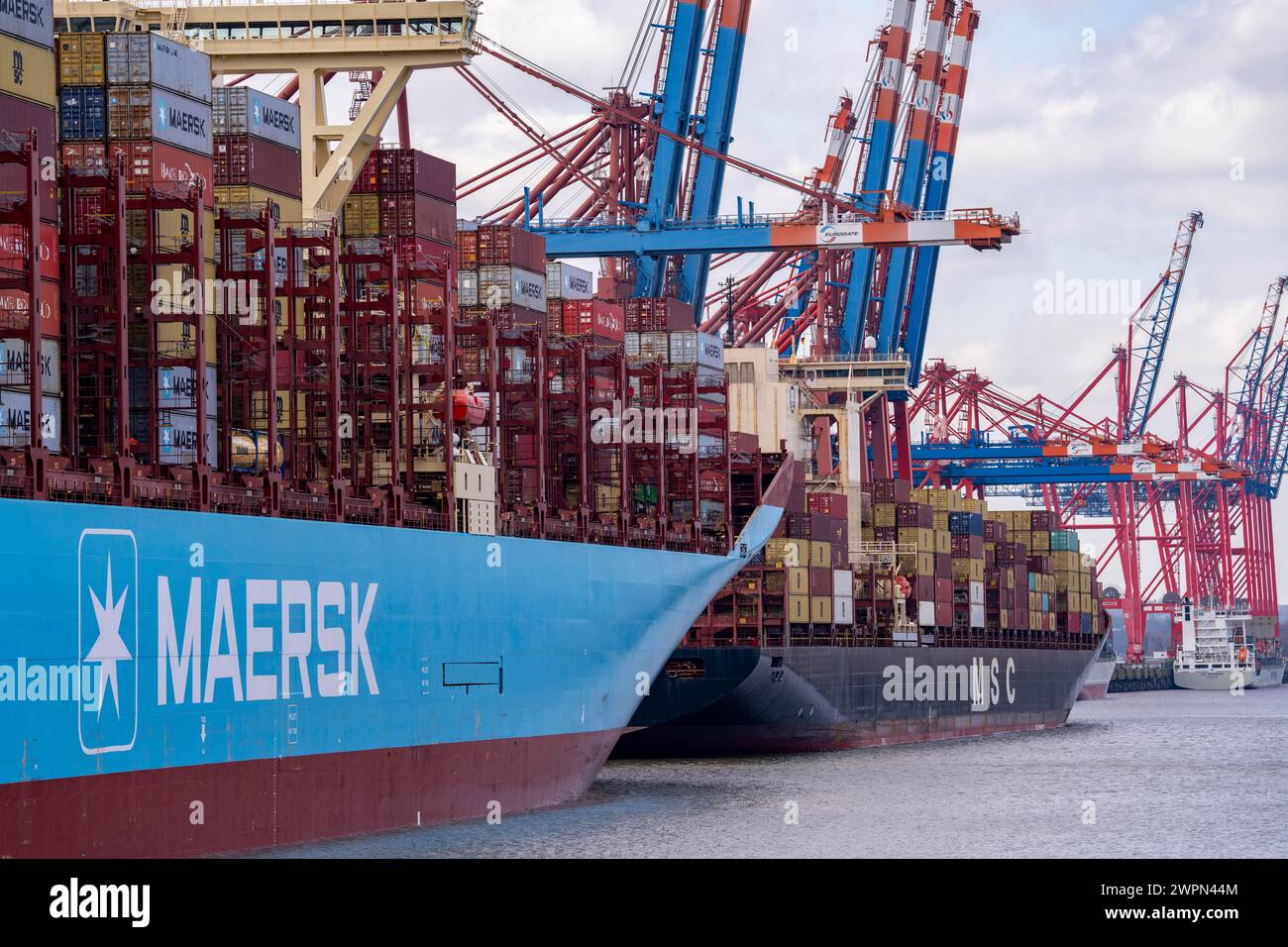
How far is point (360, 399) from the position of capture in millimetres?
38094

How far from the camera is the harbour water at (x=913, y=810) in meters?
33.8

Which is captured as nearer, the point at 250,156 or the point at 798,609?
the point at 250,156

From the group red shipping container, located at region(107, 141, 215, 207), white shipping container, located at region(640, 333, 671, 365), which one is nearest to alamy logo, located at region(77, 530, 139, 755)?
red shipping container, located at region(107, 141, 215, 207)

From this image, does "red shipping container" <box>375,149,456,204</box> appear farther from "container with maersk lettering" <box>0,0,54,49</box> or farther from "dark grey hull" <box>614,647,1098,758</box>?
"dark grey hull" <box>614,647,1098,758</box>

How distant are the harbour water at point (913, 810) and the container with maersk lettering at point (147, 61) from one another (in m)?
12.4

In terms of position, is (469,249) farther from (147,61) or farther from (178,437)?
(178,437)

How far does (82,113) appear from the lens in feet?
104

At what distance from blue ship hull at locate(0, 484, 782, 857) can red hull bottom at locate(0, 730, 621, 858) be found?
4 centimetres

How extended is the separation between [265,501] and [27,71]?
7280 millimetres

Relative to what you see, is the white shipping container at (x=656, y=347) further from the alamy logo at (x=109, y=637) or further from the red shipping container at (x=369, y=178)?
the alamy logo at (x=109, y=637)
